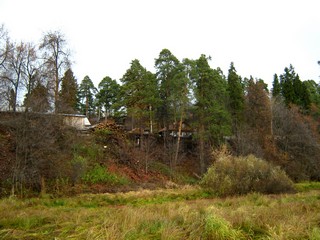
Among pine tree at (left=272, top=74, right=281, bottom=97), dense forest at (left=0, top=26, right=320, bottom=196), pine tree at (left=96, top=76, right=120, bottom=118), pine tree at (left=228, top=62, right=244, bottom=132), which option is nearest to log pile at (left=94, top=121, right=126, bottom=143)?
dense forest at (left=0, top=26, right=320, bottom=196)

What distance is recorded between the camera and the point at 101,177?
26438 mm

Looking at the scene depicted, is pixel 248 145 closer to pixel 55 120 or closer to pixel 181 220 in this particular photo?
pixel 55 120

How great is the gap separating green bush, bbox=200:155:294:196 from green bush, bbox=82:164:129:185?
8589mm

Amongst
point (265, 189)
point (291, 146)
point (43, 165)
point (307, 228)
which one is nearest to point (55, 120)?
point (43, 165)

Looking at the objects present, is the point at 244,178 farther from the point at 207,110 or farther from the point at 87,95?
the point at 87,95

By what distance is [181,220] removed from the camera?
7203mm

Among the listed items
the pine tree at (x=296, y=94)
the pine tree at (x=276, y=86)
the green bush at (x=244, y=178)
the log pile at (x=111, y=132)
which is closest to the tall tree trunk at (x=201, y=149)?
the log pile at (x=111, y=132)

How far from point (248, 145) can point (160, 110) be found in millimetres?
12092

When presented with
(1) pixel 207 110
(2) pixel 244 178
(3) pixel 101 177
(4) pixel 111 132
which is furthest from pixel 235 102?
(3) pixel 101 177

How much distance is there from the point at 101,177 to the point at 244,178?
12621 mm

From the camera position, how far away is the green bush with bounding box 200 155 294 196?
69.2 feet

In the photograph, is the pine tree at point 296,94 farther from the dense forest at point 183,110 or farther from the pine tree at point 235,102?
the pine tree at point 235,102

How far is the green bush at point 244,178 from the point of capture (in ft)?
69.2

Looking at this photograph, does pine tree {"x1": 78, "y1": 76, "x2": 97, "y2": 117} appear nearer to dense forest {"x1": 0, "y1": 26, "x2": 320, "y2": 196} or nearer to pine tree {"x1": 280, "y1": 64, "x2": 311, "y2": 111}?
dense forest {"x1": 0, "y1": 26, "x2": 320, "y2": 196}
